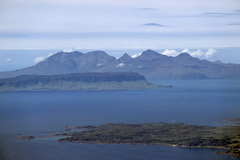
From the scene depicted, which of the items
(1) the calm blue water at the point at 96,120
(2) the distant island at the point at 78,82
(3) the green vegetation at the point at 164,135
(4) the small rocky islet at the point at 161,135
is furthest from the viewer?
(2) the distant island at the point at 78,82

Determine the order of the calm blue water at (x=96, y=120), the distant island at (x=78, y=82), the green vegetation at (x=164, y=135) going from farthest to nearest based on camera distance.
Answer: the distant island at (x=78, y=82), the green vegetation at (x=164, y=135), the calm blue water at (x=96, y=120)

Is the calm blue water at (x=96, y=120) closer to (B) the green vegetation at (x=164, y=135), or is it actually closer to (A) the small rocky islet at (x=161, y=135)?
(A) the small rocky islet at (x=161, y=135)

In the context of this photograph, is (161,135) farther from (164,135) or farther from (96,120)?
(96,120)

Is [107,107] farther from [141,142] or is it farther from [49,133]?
[141,142]

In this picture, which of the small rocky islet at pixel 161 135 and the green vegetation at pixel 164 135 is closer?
the small rocky islet at pixel 161 135

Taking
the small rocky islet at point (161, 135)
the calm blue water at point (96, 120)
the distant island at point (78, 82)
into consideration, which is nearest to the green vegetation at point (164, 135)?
the small rocky islet at point (161, 135)

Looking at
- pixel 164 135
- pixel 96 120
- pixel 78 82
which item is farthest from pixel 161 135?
pixel 78 82

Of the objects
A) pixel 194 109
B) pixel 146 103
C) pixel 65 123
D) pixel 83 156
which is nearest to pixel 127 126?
pixel 65 123
